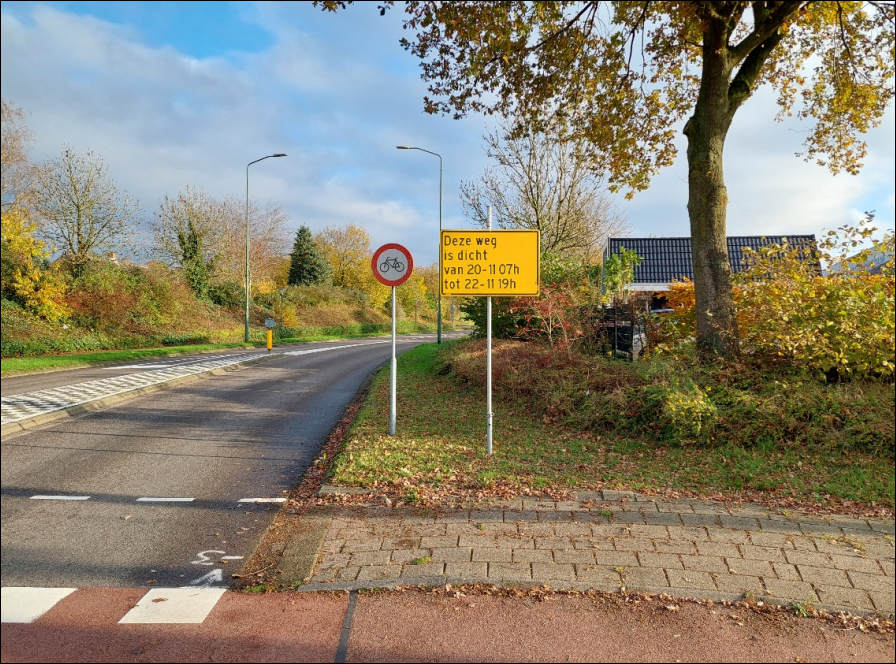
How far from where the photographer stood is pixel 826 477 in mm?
5062

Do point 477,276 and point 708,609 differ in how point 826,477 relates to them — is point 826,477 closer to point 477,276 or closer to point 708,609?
point 708,609

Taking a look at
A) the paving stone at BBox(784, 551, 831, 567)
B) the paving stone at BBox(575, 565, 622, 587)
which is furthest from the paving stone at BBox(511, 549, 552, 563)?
the paving stone at BBox(784, 551, 831, 567)

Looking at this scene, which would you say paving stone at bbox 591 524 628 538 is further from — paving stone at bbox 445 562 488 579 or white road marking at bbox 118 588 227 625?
white road marking at bbox 118 588 227 625

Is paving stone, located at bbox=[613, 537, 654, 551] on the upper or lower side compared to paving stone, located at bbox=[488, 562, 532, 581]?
upper

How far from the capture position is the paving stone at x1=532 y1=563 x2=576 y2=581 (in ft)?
11.9

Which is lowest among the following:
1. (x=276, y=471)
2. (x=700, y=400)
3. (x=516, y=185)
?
(x=276, y=471)

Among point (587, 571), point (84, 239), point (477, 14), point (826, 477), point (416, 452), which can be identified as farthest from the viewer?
point (477, 14)

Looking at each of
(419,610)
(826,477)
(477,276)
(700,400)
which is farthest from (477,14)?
(419,610)

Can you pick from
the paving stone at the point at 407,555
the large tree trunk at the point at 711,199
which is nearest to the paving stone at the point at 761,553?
the paving stone at the point at 407,555

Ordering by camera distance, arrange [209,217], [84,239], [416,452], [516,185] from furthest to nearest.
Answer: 1. [516,185]
2. [209,217]
3. [416,452]
4. [84,239]

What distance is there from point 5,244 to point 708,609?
3699 millimetres

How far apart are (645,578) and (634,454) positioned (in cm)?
290

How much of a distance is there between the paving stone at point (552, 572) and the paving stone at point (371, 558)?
1040 mm

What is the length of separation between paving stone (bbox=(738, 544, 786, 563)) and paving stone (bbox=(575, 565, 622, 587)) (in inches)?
37.1
